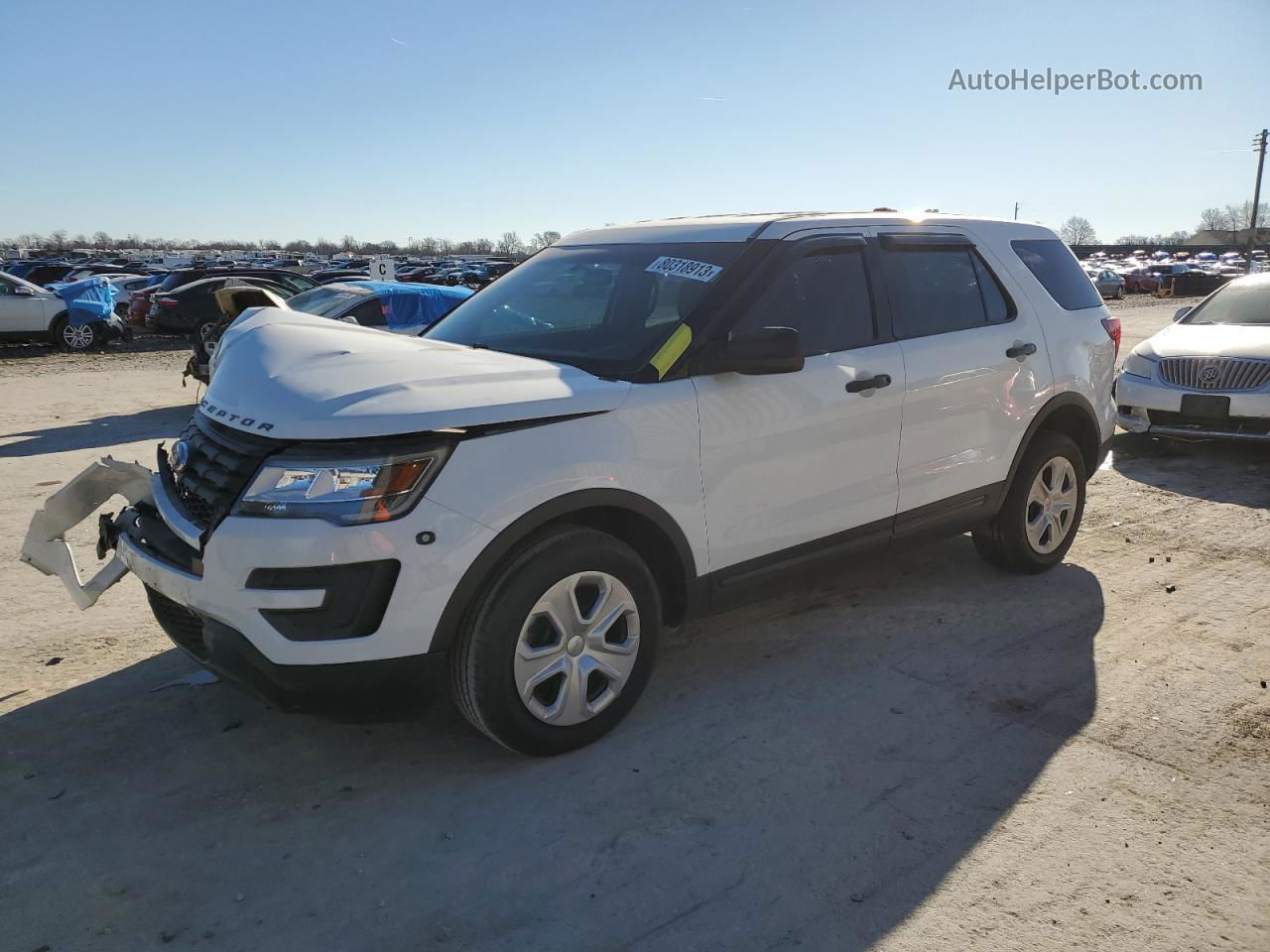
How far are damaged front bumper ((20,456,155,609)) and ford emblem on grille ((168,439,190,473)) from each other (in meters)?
0.18

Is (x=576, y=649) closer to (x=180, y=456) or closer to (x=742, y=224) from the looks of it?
(x=180, y=456)

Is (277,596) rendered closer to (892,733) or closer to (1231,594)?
(892,733)

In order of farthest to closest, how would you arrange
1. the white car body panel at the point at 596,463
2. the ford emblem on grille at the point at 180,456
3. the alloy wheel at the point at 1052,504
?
the alloy wheel at the point at 1052,504 < the ford emblem on grille at the point at 180,456 < the white car body panel at the point at 596,463

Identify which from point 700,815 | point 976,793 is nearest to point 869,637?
point 976,793

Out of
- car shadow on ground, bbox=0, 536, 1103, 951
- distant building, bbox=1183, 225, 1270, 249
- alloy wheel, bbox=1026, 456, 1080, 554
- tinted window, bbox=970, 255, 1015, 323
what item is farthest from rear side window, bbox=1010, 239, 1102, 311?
distant building, bbox=1183, 225, 1270, 249

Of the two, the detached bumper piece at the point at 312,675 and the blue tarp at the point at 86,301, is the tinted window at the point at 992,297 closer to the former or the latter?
the detached bumper piece at the point at 312,675

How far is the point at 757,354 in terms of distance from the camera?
3598mm

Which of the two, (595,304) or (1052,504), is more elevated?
(595,304)

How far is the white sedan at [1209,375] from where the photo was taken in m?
8.20

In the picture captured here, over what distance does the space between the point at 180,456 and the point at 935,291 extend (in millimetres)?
3419

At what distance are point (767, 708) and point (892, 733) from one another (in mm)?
498

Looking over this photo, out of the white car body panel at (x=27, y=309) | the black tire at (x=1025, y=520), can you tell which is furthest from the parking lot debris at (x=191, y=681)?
the white car body panel at (x=27, y=309)

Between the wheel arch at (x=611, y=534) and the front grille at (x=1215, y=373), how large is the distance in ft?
21.9

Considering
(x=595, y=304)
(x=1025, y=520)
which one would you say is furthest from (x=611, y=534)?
(x=1025, y=520)
